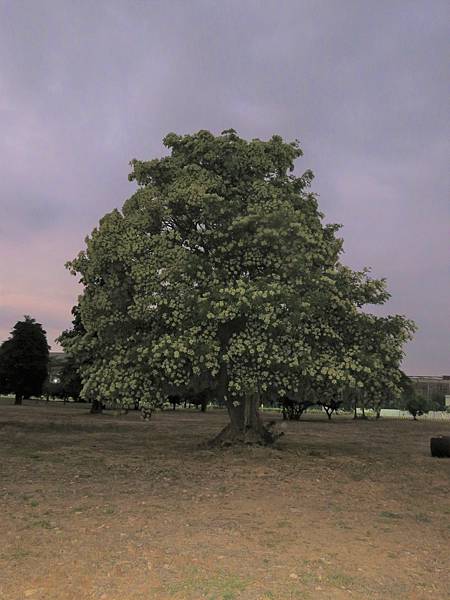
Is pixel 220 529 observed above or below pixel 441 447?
below

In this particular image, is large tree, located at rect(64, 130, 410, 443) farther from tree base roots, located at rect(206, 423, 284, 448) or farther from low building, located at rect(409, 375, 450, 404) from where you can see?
low building, located at rect(409, 375, 450, 404)

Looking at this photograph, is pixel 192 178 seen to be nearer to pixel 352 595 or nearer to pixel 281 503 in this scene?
pixel 281 503

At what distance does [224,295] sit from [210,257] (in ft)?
9.97

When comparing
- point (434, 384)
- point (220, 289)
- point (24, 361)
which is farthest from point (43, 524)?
point (434, 384)

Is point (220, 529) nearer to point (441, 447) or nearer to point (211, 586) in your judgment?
point (211, 586)

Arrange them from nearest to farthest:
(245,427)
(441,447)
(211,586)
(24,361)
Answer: (211,586) → (245,427) → (441,447) → (24,361)

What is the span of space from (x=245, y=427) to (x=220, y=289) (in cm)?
767

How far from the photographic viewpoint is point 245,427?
2278 centimetres

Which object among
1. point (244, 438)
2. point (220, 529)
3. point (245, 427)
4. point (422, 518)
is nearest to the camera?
point (220, 529)

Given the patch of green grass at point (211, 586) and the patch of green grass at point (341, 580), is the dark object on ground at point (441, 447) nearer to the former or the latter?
the patch of green grass at point (341, 580)

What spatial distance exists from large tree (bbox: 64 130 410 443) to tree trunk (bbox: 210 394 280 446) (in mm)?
63

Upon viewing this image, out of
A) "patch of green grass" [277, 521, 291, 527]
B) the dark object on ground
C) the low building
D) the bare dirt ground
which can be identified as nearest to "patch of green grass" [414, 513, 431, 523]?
the bare dirt ground

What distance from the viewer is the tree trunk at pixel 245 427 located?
22.5 m

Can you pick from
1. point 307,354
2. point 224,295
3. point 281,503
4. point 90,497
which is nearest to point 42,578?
point 90,497
